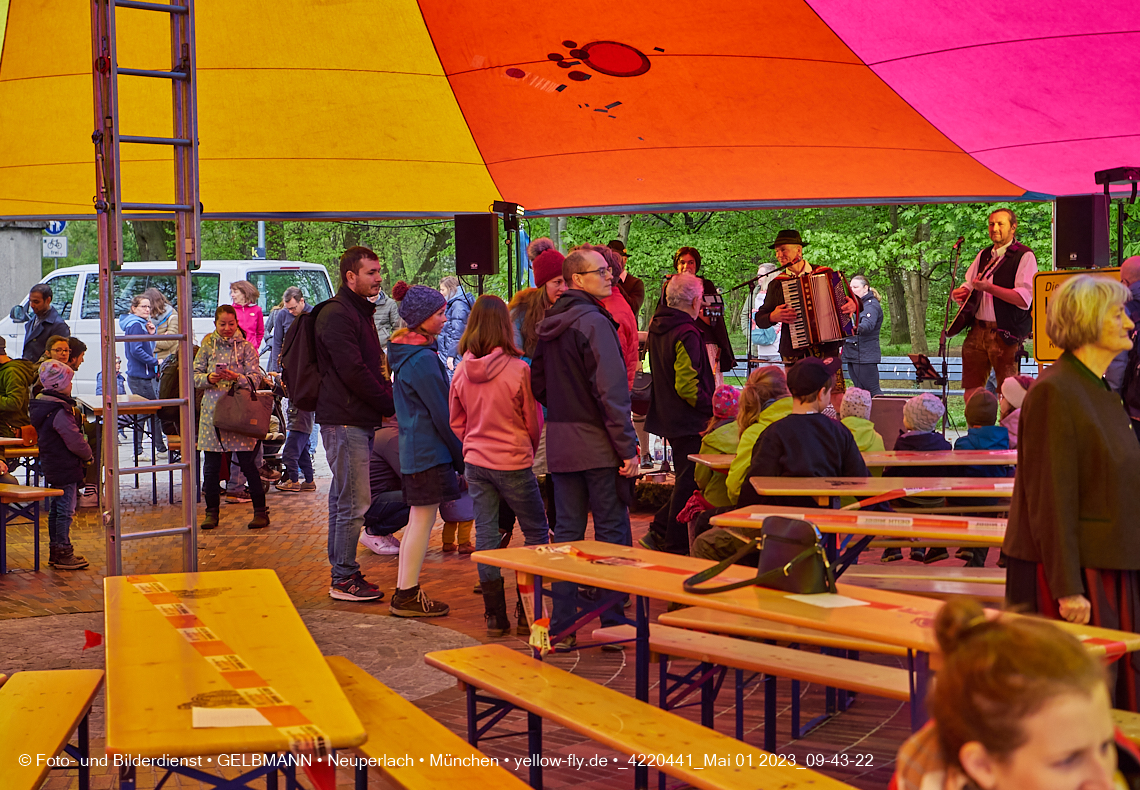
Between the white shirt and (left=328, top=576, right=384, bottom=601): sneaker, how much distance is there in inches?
201

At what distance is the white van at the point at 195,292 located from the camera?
14.6 metres

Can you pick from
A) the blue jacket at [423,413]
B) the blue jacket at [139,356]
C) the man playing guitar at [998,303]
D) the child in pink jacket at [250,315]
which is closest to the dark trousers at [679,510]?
the blue jacket at [423,413]

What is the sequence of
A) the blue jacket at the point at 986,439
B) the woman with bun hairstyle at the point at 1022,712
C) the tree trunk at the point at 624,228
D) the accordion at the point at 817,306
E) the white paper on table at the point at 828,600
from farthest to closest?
the tree trunk at the point at 624,228
the accordion at the point at 817,306
the blue jacket at the point at 986,439
the white paper on table at the point at 828,600
the woman with bun hairstyle at the point at 1022,712

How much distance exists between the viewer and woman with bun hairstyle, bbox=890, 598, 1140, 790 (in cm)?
140

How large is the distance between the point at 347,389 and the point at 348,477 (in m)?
0.51

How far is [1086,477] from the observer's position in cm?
322

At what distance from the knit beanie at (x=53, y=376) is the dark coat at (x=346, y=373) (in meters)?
2.35

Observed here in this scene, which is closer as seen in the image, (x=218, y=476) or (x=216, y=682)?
(x=216, y=682)

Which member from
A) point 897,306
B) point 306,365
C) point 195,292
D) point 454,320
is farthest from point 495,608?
point 897,306

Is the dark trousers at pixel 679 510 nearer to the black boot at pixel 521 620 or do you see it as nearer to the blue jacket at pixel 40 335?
the black boot at pixel 521 620

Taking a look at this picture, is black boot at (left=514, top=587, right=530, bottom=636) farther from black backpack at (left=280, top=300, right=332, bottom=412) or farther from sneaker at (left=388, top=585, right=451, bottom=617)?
black backpack at (left=280, top=300, right=332, bottom=412)

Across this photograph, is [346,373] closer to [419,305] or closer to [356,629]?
[419,305]

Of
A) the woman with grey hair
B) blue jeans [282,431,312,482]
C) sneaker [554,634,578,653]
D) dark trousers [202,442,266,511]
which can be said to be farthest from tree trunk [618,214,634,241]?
the woman with grey hair

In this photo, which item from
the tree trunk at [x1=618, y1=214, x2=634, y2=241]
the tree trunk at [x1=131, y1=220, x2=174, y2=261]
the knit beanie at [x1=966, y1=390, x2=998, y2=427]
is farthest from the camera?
the tree trunk at [x1=618, y1=214, x2=634, y2=241]
